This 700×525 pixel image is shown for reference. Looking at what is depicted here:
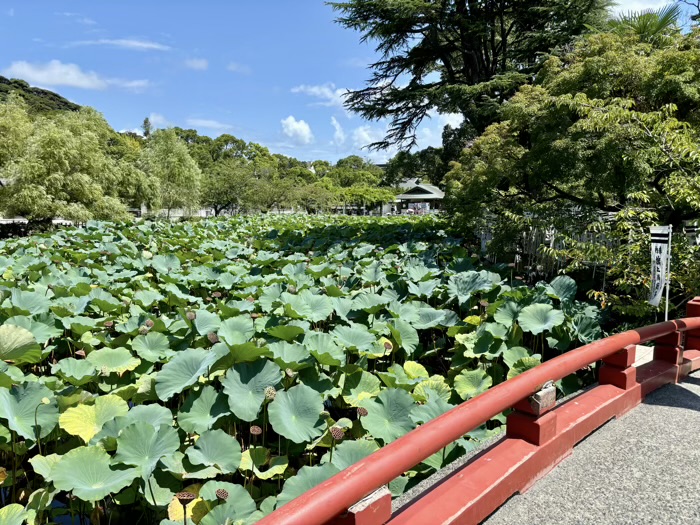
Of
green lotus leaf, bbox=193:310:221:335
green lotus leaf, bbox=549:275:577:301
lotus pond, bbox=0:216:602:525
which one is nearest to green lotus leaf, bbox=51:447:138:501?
lotus pond, bbox=0:216:602:525

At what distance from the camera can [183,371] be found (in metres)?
2.46

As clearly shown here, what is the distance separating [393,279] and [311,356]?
2.69 m

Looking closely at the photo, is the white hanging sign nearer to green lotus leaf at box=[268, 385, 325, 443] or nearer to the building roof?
green lotus leaf at box=[268, 385, 325, 443]

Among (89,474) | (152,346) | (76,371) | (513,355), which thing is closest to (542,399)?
(513,355)

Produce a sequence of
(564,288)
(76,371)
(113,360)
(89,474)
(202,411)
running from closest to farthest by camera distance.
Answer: (89,474) → (202,411) → (76,371) → (113,360) → (564,288)

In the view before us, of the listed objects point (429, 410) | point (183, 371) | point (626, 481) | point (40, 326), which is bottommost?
point (626, 481)

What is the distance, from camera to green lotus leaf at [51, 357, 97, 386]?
257 centimetres

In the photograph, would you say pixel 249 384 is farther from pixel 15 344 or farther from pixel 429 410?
pixel 15 344

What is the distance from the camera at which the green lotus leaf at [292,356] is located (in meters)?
2.62

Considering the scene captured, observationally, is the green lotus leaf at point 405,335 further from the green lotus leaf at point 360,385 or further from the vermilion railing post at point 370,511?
the vermilion railing post at point 370,511

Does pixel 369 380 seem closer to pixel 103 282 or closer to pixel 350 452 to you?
pixel 350 452

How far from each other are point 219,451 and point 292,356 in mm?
775

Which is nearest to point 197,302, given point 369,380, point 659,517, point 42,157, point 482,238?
point 369,380

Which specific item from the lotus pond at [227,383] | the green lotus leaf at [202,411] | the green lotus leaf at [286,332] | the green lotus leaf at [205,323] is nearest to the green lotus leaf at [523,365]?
the lotus pond at [227,383]
